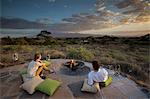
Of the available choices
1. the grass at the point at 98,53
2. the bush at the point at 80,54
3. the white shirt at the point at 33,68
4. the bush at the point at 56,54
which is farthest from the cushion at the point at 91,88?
the bush at the point at 56,54

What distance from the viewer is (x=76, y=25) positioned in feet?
20.7

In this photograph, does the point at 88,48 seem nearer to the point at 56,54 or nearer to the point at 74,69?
the point at 56,54

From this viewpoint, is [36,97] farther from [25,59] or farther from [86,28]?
[86,28]

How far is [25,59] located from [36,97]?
8.96 feet

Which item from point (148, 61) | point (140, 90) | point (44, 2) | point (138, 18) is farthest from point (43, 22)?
point (140, 90)

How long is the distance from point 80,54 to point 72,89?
2.58 meters

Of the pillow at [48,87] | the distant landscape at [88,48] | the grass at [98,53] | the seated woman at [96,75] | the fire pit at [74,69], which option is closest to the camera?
the pillow at [48,87]

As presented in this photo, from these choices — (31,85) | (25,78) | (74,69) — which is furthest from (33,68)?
(74,69)

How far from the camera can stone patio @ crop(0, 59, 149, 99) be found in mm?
3018

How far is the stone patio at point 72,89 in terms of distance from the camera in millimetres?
3018

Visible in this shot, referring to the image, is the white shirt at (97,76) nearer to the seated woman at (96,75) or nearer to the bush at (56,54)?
the seated woman at (96,75)

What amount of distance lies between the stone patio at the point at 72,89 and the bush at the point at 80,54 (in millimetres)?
1871

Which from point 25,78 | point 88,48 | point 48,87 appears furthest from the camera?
point 88,48

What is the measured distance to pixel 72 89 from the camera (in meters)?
3.26
